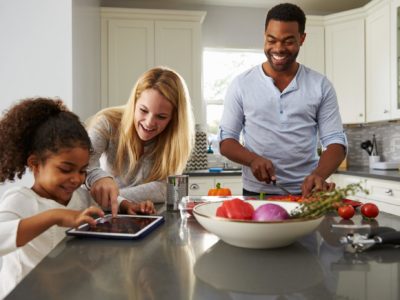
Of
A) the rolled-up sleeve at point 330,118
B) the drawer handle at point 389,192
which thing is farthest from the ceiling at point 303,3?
the rolled-up sleeve at point 330,118

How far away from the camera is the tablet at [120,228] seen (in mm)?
877

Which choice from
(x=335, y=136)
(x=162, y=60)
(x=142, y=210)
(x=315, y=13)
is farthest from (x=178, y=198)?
(x=315, y=13)

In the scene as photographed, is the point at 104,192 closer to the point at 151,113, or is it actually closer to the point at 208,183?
the point at 151,113

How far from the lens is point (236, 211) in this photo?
834 millimetres

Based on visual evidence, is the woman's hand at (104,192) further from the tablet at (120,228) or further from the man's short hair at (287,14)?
the man's short hair at (287,14)

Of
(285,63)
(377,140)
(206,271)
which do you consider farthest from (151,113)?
(377,140)

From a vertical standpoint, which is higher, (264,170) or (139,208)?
(264,170)

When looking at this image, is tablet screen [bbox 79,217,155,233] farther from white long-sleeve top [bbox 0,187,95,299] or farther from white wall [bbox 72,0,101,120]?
white wall [bbox 72,0,101,120]

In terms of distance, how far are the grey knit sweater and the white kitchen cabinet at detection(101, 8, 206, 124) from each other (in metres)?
A: 2.42

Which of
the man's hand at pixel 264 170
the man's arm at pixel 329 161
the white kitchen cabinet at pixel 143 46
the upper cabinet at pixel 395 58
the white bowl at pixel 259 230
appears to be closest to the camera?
the white bowl at pixel 259 230

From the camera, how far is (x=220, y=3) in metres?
4.29

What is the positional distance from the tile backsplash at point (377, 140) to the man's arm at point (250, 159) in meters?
2.62

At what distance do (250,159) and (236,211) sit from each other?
0.87 metres

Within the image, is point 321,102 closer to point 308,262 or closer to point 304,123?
point 304,123
